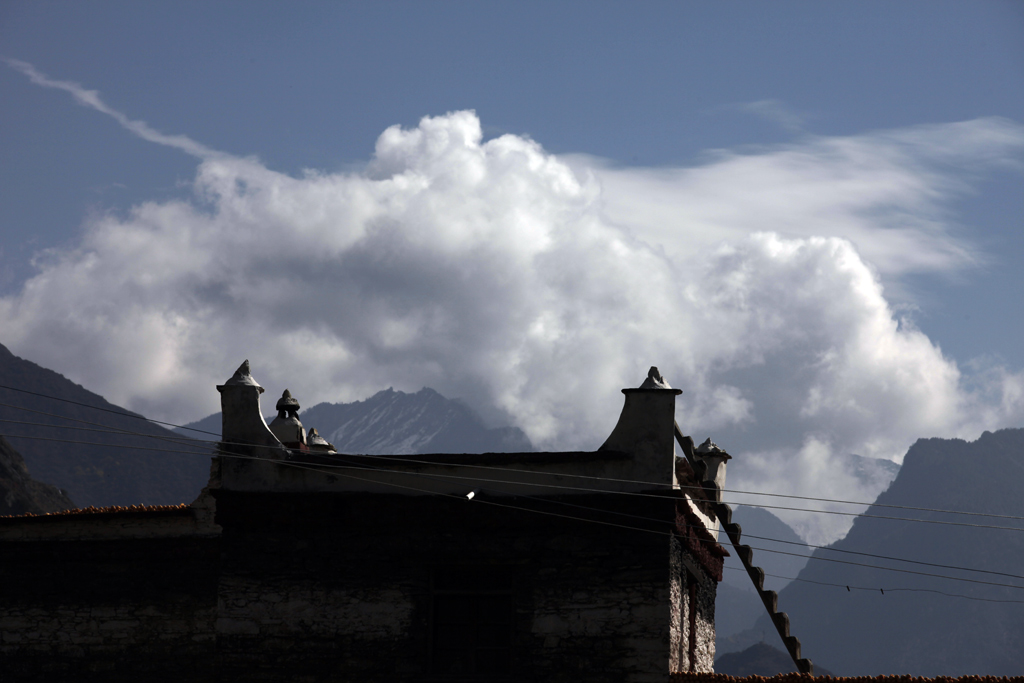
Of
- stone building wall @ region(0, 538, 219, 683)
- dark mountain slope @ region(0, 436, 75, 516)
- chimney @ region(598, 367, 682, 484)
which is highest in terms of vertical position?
dark mountain slope @ region(0, 436, 75, 516)

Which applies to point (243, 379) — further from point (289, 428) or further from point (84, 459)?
point (84, 459)

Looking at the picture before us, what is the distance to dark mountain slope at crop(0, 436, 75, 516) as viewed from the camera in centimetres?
7475

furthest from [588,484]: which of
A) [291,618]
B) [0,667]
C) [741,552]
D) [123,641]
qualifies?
[0,667]

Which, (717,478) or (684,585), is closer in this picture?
(684,585)

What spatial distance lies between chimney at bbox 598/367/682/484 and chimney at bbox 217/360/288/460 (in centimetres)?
541

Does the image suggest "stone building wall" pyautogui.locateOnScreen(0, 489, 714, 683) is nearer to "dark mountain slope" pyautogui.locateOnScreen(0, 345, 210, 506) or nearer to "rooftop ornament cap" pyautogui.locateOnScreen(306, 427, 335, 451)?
"rooftop ornament cap" pyautogui.locateOnScreen(306, 427, 335, 451)

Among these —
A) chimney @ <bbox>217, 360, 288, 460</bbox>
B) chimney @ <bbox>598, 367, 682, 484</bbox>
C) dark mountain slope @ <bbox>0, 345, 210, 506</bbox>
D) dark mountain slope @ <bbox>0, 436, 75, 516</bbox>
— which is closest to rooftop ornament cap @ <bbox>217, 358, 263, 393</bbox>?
chimney @ <bbox>217, 360, 288, 460</bbox>

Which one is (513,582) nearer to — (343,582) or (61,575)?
(343,582)

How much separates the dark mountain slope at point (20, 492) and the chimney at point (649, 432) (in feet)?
212

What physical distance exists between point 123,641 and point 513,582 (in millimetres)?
6441

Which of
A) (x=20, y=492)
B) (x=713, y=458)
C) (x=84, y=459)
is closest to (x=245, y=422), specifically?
(x=713, y=458)

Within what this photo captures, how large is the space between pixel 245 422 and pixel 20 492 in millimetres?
68145

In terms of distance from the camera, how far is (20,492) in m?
77.8

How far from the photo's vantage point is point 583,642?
16172 millimetres
